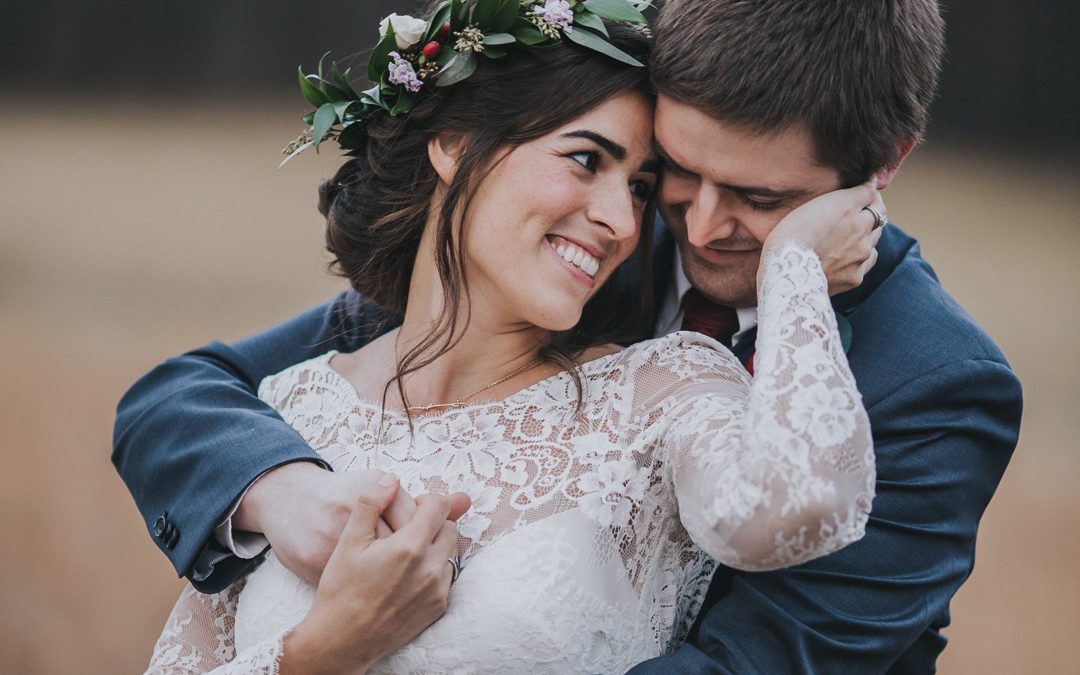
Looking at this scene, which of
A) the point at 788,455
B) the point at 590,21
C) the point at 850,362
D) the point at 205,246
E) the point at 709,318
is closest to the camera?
the point at 788,455

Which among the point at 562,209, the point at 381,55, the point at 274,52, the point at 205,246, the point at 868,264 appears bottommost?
the point at 205,246

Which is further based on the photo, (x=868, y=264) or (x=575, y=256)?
(x=575, y=256)

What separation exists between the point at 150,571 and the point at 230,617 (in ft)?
13.9

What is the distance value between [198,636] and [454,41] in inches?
52.2

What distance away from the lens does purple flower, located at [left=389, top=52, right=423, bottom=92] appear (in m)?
2.44

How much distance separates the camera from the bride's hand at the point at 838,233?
2053mm

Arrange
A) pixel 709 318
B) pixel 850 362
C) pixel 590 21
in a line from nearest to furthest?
pixel 850 362 → pixel 590 21 → pixel 709 318

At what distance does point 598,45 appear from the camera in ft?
7.48

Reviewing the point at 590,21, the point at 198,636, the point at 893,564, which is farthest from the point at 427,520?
the point at 590,21

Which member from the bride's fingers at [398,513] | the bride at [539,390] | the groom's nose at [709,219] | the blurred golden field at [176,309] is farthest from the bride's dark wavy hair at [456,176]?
the blurred golden field at [176,309]

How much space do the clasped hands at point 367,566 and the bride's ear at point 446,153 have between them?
2.19 feet

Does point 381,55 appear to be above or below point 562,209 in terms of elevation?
above

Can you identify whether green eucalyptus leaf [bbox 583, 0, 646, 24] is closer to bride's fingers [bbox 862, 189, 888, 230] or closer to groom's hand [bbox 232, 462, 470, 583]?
bride's fingers [bbox 862, 189, 888, 230]

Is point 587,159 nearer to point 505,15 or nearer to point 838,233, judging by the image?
point 505,15
